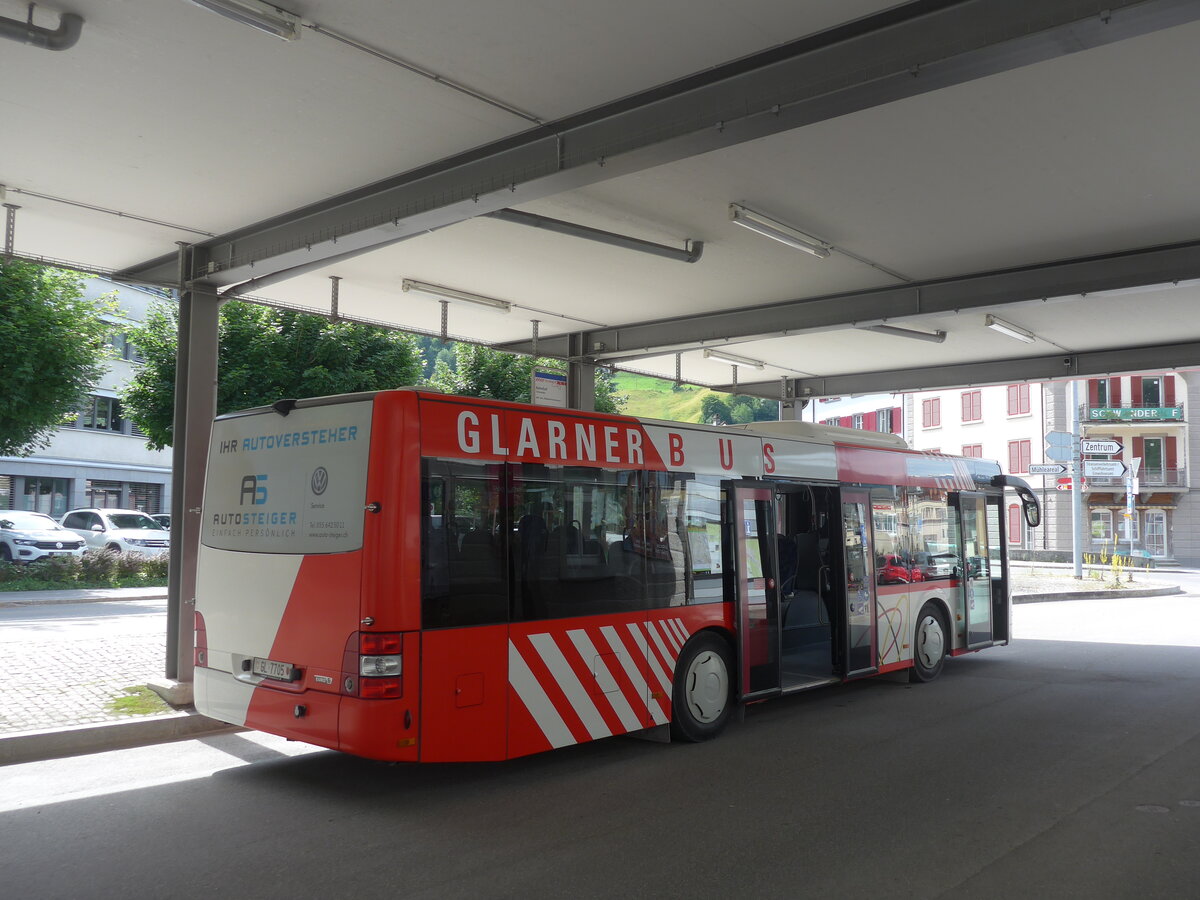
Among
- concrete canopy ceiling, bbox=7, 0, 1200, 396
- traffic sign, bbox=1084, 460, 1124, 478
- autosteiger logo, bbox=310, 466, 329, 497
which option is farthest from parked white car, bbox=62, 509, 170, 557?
traffic sign, bbox=1084, 460, 1124, 478

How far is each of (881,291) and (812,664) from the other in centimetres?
506

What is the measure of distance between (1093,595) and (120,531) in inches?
1136

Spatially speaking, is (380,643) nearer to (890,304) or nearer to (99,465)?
(890,304)

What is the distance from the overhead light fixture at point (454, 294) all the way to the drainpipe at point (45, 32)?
6472 mm

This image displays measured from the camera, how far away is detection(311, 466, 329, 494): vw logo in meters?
6.96

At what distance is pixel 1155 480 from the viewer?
51.3 metres

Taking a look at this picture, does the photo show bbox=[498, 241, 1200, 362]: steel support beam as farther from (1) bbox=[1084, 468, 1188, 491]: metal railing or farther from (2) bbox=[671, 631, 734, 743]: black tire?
(1) bbox=[1084, 468, 1188, 491]: metal railing

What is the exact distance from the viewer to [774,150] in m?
7.90

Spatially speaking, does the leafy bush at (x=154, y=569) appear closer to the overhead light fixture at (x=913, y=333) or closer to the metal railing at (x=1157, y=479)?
the overhead light fixture at (x=913, y=333)

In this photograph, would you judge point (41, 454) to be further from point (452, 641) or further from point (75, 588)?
point (452, 641)

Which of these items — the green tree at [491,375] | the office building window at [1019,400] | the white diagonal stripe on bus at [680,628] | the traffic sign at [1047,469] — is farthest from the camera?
the office building window at [1019,400]

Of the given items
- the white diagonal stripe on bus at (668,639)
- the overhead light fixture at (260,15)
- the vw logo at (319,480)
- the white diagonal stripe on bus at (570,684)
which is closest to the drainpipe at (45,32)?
the overhead light fixture at (260,15)

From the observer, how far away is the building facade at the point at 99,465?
41625mm

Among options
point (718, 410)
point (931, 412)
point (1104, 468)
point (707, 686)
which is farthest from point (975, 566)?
point (718, 410)
